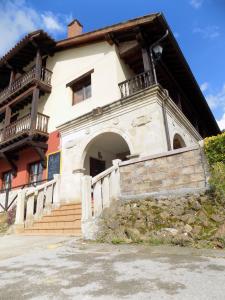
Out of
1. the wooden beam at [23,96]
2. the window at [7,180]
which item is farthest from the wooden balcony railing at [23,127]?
the window at [7,180]

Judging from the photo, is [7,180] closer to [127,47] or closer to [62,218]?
[62,218]

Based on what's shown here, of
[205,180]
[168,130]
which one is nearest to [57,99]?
[168,130]

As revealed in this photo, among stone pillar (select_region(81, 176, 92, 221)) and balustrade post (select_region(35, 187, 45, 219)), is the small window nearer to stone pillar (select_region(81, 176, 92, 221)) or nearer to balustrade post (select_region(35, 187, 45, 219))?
balustrade post (select_region(35, 187, 45, 219))

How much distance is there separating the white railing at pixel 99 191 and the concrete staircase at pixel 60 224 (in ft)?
2.94

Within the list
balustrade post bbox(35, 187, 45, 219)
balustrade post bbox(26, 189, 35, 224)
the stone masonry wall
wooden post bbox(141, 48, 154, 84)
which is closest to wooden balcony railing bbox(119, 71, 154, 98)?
wooden post bbox(141, 48, 154, 84)

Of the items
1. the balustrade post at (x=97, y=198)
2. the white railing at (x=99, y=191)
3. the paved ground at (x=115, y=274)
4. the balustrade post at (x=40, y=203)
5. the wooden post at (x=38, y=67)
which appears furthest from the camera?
the wooden post at (x=38, y=67)

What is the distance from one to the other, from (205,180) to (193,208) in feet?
2.73

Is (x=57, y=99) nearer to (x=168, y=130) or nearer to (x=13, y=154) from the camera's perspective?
(x=13, y=154)

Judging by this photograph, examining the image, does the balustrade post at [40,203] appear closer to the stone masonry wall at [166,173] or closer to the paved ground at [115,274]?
the stone masonry wall at [166,173]

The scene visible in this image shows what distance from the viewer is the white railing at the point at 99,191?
6.27 metres

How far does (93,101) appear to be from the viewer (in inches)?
443

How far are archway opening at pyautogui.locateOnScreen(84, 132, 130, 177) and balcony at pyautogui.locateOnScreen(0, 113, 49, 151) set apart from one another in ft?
9.79

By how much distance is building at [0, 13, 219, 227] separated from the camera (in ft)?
29.3

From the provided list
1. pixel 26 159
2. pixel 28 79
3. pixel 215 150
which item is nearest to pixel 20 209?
pixel 26 159
